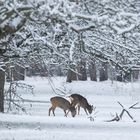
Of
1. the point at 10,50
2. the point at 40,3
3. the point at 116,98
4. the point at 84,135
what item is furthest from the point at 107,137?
the point at 116,98

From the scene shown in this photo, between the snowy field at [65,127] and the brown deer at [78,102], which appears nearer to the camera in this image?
the snowy field at [65,127]

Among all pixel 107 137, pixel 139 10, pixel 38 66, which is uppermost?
pixel 139 10

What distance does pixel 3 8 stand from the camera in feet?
29.8

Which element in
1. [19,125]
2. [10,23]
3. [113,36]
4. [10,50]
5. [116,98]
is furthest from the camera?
[116,98]

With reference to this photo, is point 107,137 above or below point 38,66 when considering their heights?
below

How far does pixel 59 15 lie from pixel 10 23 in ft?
3.08

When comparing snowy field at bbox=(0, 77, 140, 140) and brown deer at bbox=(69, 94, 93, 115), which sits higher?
brown deer at bbox=(69, 94, 93, 115)

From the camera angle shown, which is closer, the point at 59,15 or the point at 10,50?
the point at 59,15

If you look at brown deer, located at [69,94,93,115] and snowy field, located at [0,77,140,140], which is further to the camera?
brown deer, located at [69,94,93,115]

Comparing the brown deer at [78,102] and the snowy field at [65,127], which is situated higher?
the brown deer at [78,102]

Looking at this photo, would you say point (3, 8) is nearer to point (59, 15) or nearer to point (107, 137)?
point (59, 15)

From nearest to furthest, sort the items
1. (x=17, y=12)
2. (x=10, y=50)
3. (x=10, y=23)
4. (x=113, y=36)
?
(x=17, y=12) < (x=10, y=23) < (x=113, y=36) < (x=10, y=50)

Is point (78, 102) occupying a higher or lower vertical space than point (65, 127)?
higher

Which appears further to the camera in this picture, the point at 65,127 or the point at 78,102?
the point at 78,102
